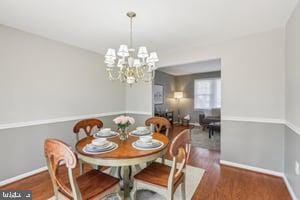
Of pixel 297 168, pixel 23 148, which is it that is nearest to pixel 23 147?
pixel 23 148

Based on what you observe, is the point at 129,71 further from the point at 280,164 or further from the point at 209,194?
the point at 280,164

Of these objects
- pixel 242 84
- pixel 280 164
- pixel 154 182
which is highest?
pixel 242 84

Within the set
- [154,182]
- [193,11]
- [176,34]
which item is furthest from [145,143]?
[176,34]

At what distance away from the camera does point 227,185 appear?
7.36ft

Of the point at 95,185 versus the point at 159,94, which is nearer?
the point at 95,185

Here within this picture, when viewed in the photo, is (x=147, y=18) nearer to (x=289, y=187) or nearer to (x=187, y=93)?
(x=289, y=187)

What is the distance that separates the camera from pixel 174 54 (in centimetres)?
356

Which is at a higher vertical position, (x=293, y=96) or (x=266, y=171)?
(x=293, y=96)

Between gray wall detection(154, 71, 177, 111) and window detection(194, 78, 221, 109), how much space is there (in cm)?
109

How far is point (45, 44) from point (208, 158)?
3.80 metres

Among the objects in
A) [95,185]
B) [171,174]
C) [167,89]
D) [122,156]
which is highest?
[167,89]

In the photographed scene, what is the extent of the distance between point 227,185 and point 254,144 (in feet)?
3.03

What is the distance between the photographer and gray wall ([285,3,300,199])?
71.1 inches

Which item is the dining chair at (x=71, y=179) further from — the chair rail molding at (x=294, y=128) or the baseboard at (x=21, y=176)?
the chair rail molding at (x=294, y=128)
